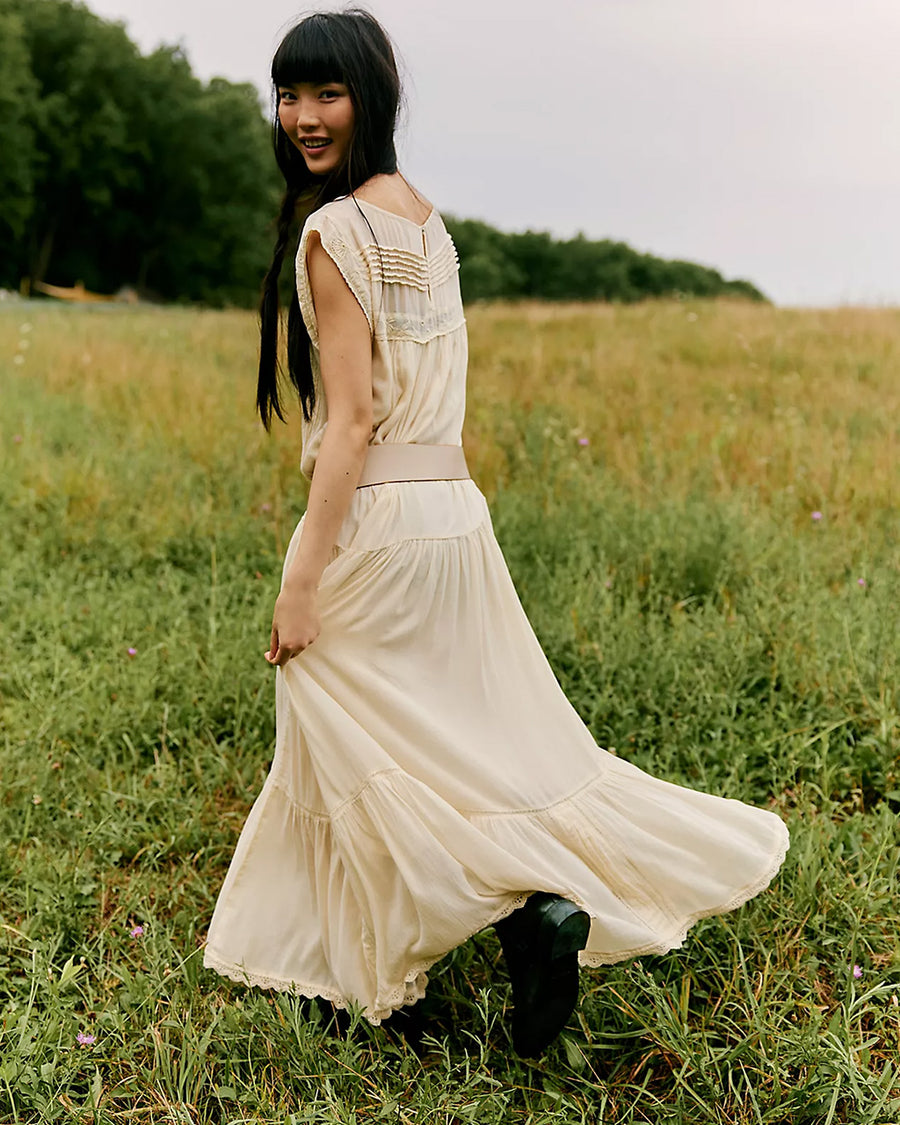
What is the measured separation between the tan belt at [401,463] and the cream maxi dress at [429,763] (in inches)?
0.9

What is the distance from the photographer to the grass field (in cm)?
208

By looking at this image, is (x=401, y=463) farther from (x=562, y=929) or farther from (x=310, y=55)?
(x=562, y=929)

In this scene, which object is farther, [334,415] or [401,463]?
[401,463]

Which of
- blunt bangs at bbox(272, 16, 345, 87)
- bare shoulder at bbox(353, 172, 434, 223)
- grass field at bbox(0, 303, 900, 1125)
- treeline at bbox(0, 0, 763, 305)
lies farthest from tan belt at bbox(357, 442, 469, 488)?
treeline at bbox(0, 0, 763, 305)

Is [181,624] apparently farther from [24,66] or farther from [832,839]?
[24,66]

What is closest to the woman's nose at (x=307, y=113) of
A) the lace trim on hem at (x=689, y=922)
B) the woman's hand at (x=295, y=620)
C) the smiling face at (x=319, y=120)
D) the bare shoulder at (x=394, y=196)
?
the smiling face at (x=319, y=120)

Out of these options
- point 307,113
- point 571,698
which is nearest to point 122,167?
point 571,698

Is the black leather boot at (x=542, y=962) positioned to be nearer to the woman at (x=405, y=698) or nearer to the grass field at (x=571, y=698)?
the woman at (x=405, y=698)

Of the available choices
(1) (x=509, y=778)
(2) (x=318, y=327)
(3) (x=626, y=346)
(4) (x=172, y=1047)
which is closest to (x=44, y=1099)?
(4) (x=172, y=1047)

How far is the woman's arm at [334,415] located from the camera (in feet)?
6.19

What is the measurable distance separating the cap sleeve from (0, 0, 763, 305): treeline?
33.4 m

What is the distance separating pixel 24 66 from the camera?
34156 millimetres

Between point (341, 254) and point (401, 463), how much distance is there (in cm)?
43

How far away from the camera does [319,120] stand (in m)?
Result: 1.93
